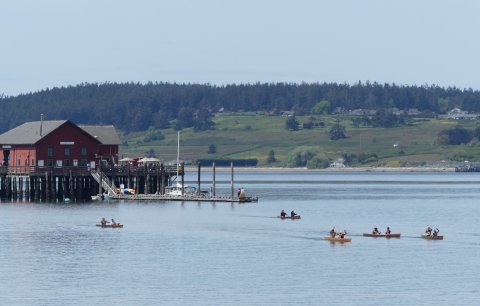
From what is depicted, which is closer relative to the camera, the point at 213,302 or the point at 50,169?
the point at 213,302

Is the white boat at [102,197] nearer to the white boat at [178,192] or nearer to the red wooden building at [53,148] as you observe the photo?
the red wooden building at [53,148]

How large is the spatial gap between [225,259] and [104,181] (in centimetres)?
6954

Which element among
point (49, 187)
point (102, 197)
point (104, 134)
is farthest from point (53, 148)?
point (104, 134)

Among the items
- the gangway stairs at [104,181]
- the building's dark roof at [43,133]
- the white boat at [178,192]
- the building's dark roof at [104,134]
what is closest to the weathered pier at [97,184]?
the gangway stairs at [104,181]

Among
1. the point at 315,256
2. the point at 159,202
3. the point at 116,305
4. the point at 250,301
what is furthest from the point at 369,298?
the point at 159,202

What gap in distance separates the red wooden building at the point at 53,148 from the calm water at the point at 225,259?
1369 centimetres

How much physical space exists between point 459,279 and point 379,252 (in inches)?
629

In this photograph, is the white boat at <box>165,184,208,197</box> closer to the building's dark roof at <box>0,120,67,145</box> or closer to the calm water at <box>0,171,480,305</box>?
the calm water at <box>0,171,480,305</box>

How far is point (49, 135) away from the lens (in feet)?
527

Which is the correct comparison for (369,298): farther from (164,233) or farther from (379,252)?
(164,233)

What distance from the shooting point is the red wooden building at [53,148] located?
160m

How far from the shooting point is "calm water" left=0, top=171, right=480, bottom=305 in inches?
2992

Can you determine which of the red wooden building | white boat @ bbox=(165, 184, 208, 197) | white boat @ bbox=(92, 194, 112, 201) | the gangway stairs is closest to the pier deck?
white boat @ bbox=(92, 194, 112, 201)

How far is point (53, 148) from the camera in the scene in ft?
528
